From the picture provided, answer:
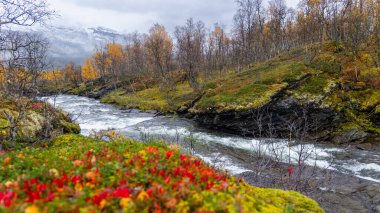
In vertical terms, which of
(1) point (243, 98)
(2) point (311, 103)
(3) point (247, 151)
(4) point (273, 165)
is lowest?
(3) point (247, 151)

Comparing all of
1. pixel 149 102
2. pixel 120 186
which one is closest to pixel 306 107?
pixel 120 186

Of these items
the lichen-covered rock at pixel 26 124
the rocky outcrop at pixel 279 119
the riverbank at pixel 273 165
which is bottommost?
the riverbank at pixel 273 165

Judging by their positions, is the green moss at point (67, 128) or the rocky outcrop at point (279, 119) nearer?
the green moss at point (67, 128)

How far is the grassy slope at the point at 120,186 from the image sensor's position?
343 centimetres

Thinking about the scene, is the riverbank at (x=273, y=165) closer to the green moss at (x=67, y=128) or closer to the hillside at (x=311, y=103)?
the green moss at (x=67, y=128)

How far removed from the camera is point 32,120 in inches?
548

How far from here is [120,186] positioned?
12.8ft

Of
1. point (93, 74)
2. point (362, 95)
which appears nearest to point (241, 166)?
point (362, 95)

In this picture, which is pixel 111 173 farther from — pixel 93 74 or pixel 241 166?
pixel 93 74

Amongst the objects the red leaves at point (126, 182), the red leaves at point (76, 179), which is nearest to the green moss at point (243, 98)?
the red leaves at point (126, 182)

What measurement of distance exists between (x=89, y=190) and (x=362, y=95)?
27.6 meters

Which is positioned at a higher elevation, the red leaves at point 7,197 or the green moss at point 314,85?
the green moss at point 314,85

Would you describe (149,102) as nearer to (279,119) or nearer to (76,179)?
(279,119)

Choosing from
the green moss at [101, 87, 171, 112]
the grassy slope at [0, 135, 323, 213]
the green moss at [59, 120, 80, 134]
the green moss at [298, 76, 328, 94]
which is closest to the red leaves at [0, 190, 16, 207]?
the grassy slope at [0, 135, 323, 213]
